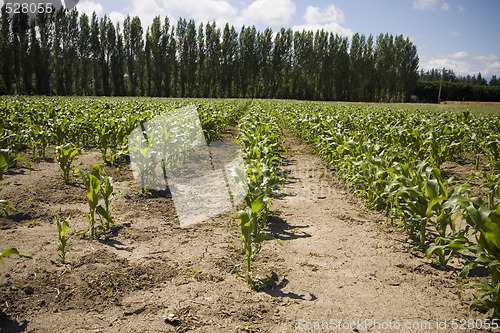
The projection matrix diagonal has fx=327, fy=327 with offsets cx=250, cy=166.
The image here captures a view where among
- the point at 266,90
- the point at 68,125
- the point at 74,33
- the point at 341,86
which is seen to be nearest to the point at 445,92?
the point at 341,86

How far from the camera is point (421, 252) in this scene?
355cm

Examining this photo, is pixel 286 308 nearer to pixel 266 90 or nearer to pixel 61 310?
pixel 61 310

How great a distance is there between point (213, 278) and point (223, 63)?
64.6 meters

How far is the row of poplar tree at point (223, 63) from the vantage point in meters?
55.5

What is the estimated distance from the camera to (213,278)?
9.84 ft

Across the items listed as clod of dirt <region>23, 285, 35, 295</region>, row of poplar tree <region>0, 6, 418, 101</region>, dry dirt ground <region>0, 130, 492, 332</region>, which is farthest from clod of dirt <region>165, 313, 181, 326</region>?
row of poplar tree <region>0, 6, 418, 101</region>

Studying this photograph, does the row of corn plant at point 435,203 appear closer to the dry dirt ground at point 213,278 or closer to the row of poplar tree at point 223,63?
the dry dirt ground at point 213,278

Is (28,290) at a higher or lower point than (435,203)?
lower

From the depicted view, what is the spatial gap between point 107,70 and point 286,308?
62.5 metres

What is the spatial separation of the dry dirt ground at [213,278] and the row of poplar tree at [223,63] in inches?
2232

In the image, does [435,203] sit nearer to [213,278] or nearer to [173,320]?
[213,278]

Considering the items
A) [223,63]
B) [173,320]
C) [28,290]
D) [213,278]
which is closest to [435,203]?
[213,278]

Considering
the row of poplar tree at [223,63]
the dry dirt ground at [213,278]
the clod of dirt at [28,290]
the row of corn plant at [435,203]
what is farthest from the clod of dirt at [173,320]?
the row of poplar tree at [223,63]

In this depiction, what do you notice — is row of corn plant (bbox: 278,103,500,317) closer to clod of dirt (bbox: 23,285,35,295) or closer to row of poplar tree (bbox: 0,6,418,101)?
clod of dirt (bbox: 23,285,35,295)
